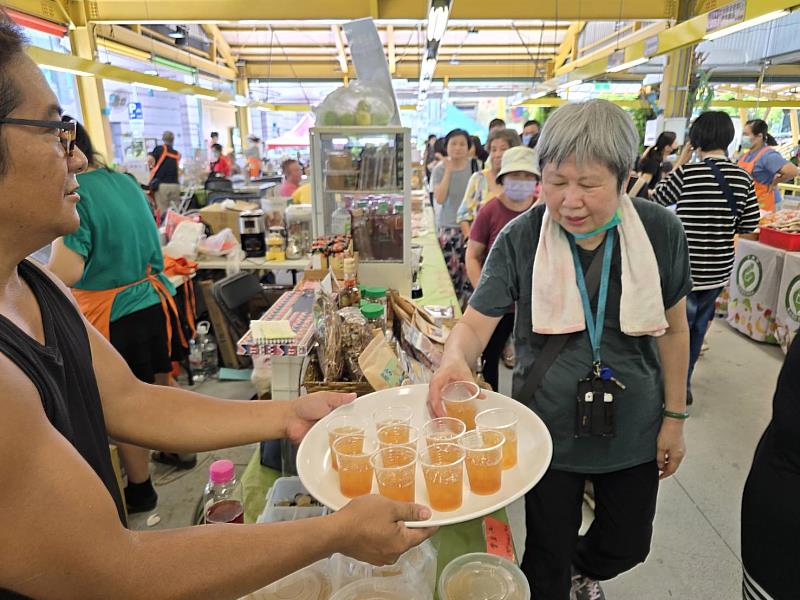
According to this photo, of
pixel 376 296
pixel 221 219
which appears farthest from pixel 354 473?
pixel 221 219

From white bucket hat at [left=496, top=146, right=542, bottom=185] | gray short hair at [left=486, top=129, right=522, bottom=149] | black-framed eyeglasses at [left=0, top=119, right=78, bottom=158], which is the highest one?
gray short hair at [left=486, top=129, right=522, bottom=149]

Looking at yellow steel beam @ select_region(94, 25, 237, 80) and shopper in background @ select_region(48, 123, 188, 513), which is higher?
yellow steel beam @ select_region(94, 25, 237, 80)

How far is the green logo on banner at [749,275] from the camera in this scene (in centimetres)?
507

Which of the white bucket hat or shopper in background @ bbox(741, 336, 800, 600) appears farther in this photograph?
the white bucket hat

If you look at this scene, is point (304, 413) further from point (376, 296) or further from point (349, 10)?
→ point (349, 10)

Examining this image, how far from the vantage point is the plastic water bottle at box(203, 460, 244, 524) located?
1560mm

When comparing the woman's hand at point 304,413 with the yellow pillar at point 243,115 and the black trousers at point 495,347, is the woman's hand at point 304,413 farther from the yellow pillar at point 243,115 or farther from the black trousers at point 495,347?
the yellow pillar at point 243,115

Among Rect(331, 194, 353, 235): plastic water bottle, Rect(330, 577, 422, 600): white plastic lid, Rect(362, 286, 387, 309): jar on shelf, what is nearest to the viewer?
Rect(330, 577, 422, 600): white plastic lid

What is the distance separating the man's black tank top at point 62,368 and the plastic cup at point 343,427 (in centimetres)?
50

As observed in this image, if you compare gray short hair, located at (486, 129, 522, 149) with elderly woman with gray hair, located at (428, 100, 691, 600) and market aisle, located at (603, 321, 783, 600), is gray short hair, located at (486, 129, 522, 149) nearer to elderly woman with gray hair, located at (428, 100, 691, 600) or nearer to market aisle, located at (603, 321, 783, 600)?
market aisle, located at (603, 321, 783, 600)

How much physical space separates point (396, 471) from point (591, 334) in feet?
2.55

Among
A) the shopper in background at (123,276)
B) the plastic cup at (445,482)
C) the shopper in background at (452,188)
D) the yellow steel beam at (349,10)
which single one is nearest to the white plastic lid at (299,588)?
the plastic cup at (445,482)

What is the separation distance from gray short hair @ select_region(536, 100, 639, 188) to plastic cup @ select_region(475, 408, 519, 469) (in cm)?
73

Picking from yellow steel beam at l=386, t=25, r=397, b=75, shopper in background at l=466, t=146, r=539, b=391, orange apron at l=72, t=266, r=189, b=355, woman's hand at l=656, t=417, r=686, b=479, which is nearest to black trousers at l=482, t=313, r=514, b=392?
shopper in background at l=466, t=146, r=539, b=391
